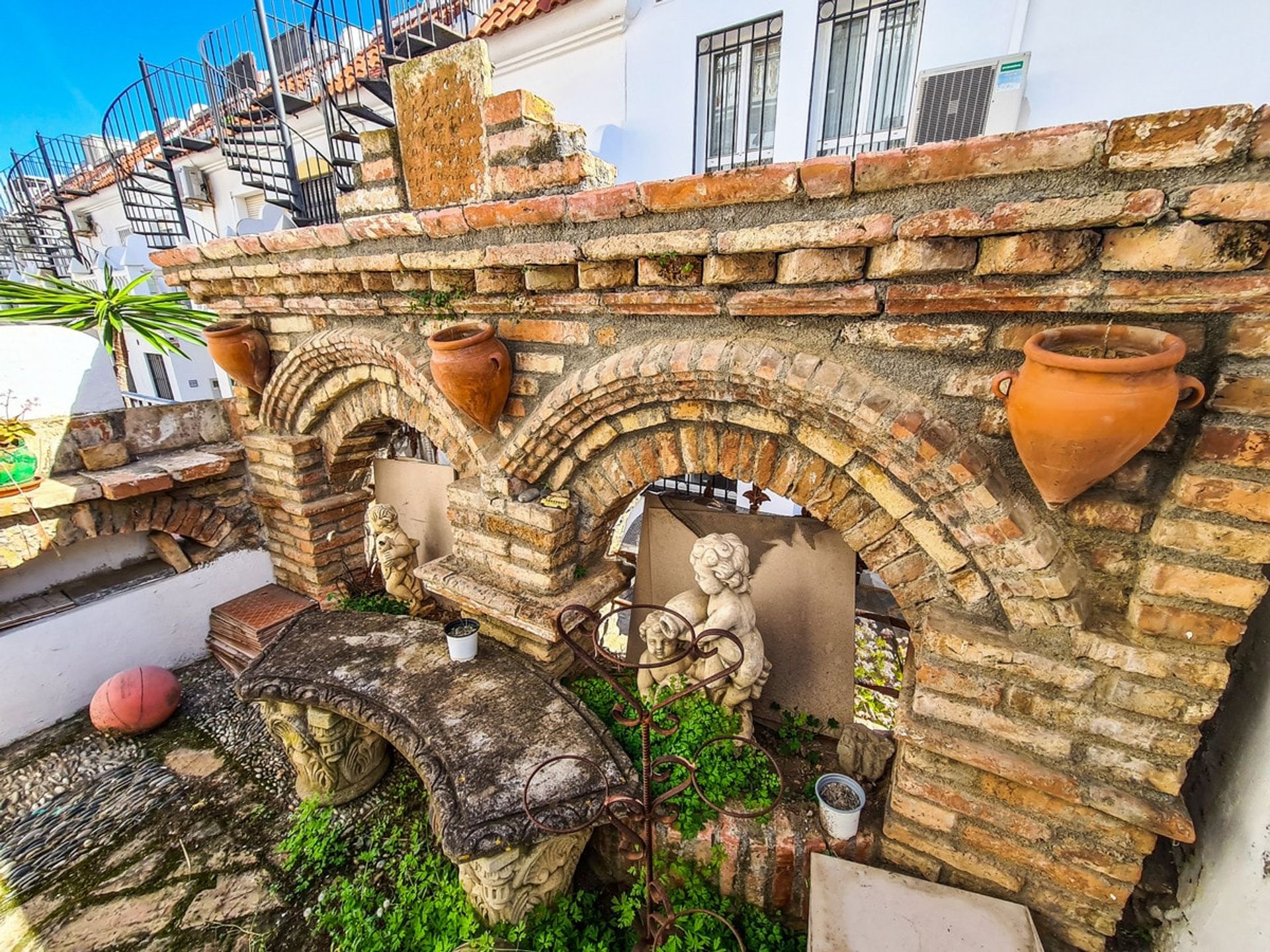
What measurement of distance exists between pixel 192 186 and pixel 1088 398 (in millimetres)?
15186

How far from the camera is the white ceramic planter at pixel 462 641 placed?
8.93 ft

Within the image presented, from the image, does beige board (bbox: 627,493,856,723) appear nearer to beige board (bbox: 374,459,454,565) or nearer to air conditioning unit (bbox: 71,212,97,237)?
beige board (bbox: 374,459,454,565)

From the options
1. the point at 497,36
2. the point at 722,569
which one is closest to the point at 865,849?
the point at 722,569

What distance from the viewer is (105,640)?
367 cm

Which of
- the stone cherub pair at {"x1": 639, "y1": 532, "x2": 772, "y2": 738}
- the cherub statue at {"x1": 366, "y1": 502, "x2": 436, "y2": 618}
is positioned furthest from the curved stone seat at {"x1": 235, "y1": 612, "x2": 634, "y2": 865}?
the stone cherub pair at {"x1": 639, "y1": 532, "x2": 772, "y2": 738}

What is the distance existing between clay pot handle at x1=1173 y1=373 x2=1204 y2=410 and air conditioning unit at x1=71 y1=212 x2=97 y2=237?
829 inches

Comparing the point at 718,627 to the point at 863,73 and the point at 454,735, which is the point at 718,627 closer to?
the point at 454,735

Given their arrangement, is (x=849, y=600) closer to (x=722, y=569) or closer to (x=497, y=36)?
(x=722, y=569)

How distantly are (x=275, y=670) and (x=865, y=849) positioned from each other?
2.82 meters

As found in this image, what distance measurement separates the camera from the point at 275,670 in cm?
268

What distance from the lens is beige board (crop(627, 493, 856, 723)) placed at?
8.33ft

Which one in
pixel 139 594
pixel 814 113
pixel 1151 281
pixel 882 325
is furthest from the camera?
pixel 814 113

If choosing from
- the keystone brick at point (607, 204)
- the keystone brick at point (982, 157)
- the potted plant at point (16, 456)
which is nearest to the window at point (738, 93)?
the keystone brick at point (607, 204)

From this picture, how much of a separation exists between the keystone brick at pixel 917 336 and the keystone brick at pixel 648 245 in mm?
578
